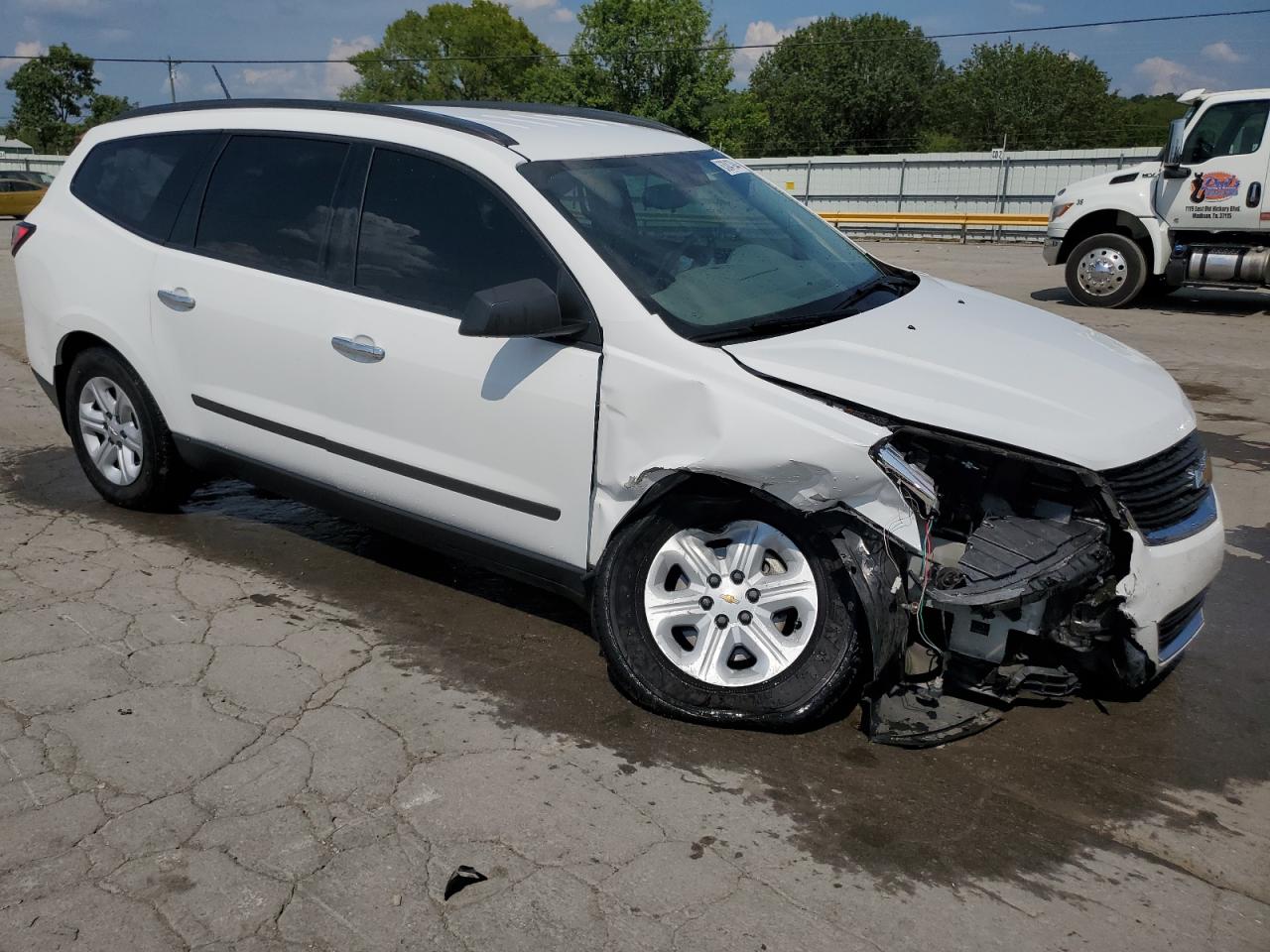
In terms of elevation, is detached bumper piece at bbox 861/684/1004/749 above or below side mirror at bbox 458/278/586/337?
below

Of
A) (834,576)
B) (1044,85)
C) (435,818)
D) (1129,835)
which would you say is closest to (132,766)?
(435,818)

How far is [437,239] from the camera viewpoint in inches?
162

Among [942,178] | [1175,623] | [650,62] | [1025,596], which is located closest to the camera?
[1025,596]

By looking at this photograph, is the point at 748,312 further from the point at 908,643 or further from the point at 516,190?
the point at 908,643

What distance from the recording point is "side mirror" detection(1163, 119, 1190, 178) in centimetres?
1235

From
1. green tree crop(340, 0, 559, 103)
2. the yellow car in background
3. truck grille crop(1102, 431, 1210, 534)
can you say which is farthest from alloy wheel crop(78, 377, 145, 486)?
green tree crop(340, 0, 559, 103)

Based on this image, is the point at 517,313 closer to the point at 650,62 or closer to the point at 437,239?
the point at 437,239

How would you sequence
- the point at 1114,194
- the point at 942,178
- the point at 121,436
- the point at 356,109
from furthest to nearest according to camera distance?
1. the point at 942,178
2. the point at 1114,194
3. the point at 121,436
4. the point at 356,109

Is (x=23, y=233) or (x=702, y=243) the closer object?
(x=702, y=243)

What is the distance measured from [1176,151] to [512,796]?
11863 millimetres

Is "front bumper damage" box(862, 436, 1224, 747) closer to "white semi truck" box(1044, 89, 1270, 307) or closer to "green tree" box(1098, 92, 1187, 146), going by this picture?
"white semi truck" box(1044, 89, 1270, 307)

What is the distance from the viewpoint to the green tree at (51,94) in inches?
2694

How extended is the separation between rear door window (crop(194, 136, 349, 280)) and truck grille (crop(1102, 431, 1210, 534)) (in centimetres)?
294

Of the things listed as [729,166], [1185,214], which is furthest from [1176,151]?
[729,166]
